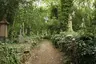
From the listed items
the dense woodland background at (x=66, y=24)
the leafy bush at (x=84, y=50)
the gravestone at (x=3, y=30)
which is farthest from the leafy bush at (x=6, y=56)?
the gravestone at (x=3, y=30)

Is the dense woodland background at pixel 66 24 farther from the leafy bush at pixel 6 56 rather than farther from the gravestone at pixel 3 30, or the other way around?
the gravestone at pixel 3 30

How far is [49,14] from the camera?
24.9 meters

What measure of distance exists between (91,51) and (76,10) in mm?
13303

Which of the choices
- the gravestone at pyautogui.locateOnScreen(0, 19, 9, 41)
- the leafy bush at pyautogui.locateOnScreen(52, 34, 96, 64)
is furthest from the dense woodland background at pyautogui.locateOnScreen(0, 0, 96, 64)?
the gravestone at pyautogui.locateOnScreen(0, 19, 9, 41)

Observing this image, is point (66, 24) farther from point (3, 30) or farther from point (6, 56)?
point (6, 56)

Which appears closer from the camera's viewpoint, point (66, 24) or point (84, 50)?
point (84, 50)

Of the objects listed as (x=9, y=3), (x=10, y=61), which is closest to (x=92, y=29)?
(x=10, y=61)

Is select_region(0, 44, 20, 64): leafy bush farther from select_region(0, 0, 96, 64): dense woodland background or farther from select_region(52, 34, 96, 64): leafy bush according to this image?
select_region(52, 34, 96, 64): leafy bush

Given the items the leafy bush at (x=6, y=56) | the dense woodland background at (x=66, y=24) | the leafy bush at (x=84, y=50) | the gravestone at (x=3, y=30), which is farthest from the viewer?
the gravestone at (x=3, y=30)

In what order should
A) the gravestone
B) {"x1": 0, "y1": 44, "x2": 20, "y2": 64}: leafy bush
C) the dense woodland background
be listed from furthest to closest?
the gravestone, the dense woodland background, {"x1": 0, "y1": 44, "x2": 20, "y2": 64}: leafy bush

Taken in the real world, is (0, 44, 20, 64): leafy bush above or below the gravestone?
below

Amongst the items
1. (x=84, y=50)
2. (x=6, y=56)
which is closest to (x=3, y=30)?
(x=6, y=56)

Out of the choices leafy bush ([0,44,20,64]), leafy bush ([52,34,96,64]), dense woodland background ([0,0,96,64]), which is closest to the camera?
leafy bush ([0,44,20,64])

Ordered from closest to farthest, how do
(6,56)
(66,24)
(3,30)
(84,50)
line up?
(6,56) → (84,50) → (3,30) → (66,24)
